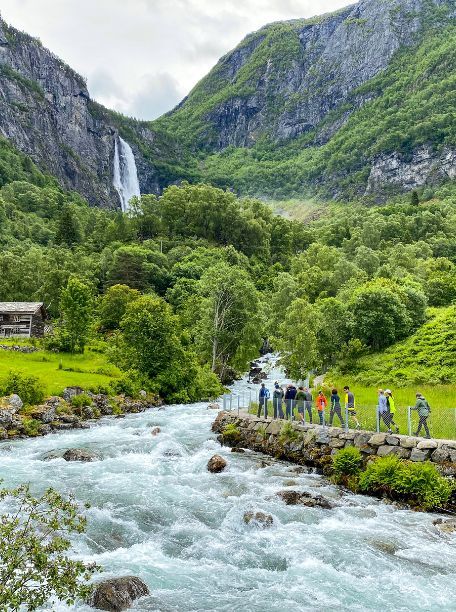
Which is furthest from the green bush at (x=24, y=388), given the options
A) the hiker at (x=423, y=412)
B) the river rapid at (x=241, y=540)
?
the hiker at (x=423, y=412)

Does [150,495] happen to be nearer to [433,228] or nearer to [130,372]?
[130,372]

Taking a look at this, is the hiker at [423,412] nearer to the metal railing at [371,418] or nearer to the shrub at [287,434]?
the metal railing at [371,418]

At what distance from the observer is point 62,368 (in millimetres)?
62219

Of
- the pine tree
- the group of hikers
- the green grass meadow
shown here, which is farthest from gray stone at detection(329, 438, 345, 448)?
the pine tree

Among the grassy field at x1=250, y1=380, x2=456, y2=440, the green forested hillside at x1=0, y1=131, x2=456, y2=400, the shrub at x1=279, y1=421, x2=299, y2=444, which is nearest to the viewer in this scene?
the grassy field at x1=250, y1=380, x2=456, y2=440

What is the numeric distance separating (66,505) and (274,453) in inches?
945

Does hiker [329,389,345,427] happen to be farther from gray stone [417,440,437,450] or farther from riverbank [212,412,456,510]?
gray stone [417,440,437,450]

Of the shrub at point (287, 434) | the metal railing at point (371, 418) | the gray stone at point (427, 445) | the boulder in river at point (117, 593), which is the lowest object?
the boulder in river at point (117, 593)

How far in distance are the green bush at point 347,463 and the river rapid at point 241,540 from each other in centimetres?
108

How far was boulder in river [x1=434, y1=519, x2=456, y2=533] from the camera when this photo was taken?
20641mm

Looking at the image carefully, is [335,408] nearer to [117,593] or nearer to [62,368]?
[117,593]

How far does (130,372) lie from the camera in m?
58.5

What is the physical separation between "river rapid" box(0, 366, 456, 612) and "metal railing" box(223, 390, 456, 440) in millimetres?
4017

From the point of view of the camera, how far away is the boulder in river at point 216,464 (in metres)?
29.6
